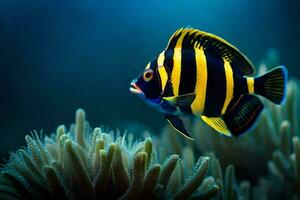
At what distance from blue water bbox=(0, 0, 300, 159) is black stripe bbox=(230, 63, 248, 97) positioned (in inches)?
243

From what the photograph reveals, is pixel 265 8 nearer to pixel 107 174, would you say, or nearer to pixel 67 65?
pixel 67 65

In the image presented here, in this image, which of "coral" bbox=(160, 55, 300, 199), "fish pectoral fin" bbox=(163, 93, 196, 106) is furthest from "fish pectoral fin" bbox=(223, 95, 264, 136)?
"coral" bbox=(160, 55, 300, 199)

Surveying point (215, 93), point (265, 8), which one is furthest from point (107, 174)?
point (265, 8)

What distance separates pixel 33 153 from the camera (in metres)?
1.91

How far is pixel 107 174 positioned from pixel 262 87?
0.90 meters

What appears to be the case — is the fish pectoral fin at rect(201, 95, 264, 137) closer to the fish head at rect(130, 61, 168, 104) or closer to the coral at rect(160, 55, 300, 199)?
the fish head at rect(130, 61, 168, 104)

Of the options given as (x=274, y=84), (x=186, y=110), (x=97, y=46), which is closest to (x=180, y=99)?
(x=186, y=110)

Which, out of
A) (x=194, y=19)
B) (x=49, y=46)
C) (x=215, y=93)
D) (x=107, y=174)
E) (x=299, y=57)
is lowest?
(x=299, y=57)

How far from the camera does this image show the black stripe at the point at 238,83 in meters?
1.74

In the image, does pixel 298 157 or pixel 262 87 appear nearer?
pixel 262 87

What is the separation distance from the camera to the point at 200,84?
66.1 inches

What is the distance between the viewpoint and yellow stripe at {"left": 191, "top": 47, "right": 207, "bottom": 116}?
1.67m

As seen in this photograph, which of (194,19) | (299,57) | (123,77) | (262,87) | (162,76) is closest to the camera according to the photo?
(162,76)

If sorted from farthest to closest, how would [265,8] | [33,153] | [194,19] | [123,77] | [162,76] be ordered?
[194,19], [265,8], [123,77], [33,153], [162,76]
